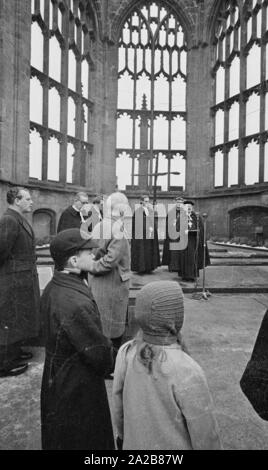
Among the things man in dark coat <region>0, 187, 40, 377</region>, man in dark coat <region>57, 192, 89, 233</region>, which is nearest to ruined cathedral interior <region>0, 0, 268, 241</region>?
man in dark coat <region>57, 192, 89, 233</region>

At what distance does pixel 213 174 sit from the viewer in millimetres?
16125

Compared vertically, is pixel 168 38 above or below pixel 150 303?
above

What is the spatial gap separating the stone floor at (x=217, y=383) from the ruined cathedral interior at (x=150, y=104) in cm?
917

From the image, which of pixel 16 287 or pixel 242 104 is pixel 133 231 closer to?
pixel 16 287

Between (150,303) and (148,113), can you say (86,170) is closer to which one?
(148,113)

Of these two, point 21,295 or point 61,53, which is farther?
point 61,53

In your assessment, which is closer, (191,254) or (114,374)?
(114,374)

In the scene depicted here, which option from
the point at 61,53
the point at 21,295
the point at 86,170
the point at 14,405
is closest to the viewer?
the point at 14,405

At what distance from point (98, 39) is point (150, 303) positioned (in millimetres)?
17441

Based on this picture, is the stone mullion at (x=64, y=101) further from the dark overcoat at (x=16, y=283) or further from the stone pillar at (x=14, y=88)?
the dark overcoat at (x=16, y=283)

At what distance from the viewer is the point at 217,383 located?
2.51 metres

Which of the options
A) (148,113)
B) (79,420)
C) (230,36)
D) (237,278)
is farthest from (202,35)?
(79,420)

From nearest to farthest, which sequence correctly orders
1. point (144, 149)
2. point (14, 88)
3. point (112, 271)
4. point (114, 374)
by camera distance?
1. point (114, 374)
2. point (112, 271)
3. point (14, 88)
4. point (144, 149)

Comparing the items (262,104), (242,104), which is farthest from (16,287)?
(242,104)
